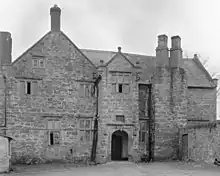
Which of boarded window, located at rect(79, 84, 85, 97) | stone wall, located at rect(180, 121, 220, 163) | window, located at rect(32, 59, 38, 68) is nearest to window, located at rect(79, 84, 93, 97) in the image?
boarded window, located at rect(79, 84, 85, 97)

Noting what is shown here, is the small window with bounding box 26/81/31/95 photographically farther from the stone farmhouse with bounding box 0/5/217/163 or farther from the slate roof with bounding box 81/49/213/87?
the slate roof with bounding box 81/49/213/87

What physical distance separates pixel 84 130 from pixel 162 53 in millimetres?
10535

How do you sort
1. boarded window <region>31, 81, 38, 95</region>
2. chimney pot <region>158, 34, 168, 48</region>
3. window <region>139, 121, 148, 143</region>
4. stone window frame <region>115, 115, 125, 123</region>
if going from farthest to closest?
1. chimney pot <region>158, 34, 168, 48</region>
2. window <region>139, 121, 148, 143</region>
3. stone window frame <region>115, 115, 125, 123</region>
4. boarded window <region>31, 81, 38, 95</region>

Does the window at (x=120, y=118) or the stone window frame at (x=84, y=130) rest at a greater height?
the window at (x=120, y=118)

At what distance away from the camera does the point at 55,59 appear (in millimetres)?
33281

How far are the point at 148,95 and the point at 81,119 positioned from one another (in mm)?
6954

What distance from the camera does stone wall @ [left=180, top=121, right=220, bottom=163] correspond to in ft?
96.3

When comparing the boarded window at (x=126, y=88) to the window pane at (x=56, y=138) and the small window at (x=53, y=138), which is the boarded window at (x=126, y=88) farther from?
the small window at (x=53, y=138)

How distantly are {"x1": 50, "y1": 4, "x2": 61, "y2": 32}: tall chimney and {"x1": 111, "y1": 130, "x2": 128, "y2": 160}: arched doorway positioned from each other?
11.1m

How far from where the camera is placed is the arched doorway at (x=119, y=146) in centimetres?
3479

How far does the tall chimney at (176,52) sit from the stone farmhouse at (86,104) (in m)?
0.10

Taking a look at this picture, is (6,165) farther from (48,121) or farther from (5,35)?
(5,35)

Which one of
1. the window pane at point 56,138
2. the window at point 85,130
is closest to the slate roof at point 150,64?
the window at point 85,130

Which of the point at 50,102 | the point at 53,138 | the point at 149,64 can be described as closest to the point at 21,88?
the point at 50,102
